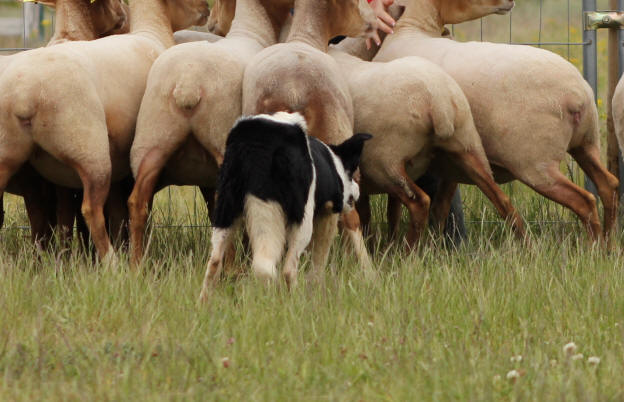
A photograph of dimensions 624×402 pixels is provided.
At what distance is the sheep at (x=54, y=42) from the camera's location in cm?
666

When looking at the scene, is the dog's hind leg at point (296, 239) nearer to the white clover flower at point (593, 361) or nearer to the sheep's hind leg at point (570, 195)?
the white clover flower at point (593, 361)

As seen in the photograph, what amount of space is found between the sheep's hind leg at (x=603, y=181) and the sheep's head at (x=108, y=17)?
2994 millimetres

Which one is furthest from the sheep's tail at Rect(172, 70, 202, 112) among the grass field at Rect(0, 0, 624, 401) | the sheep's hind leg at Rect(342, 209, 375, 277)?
the sheep's hind leg at Rect(342, 209, 375, 277)

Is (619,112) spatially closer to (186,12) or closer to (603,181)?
(603,181)

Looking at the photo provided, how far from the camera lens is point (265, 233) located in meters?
4.73

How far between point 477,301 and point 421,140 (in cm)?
159

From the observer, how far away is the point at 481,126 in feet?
20.6

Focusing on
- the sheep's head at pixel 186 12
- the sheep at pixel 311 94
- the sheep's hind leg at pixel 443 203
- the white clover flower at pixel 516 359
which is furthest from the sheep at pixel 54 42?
the white clover flower at pixel 516 359

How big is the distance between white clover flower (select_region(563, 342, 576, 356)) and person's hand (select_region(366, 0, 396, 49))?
3.03m

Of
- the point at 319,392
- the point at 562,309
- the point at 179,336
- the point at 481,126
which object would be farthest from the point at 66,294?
the point at 481,126

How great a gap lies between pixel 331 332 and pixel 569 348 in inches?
35.0

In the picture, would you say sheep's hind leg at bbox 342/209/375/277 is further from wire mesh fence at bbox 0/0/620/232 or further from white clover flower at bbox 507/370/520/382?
white clover flower at bbox 507/370/520/382

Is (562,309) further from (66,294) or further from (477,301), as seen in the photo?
(66,294)

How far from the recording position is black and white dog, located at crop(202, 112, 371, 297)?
4.68 metres
